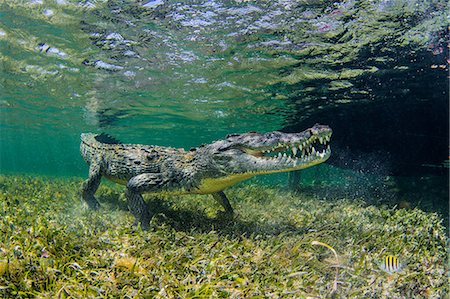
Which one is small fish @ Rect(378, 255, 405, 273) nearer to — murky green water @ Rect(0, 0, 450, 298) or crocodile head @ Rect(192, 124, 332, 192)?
murky green water @ Rect(0, 0, 450, 298)

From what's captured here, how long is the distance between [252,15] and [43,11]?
21.5 feet

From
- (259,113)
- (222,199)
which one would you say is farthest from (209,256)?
(259,113)

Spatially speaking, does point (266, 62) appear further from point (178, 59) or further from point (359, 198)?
point (359, 198)

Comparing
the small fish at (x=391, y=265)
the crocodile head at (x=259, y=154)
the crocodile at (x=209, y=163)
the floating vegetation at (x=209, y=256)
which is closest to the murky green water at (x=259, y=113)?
the floating vegetation at (x=209, y=256)

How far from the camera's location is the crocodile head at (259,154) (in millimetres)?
4359

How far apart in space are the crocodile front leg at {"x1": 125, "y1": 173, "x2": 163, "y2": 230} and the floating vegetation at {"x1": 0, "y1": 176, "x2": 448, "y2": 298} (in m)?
0.31

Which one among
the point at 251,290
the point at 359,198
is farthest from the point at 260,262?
the point at 359,198

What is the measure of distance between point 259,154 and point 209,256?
2059mm

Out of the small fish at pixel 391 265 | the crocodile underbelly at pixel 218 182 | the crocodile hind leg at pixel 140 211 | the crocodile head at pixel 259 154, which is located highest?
the crocodile head at pixel 259 154

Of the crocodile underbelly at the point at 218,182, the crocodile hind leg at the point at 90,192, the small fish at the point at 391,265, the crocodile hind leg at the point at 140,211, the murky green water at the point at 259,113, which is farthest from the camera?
the crocodile hind leg at the point at 90,192

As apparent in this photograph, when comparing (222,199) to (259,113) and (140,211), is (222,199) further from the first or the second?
(259,113)

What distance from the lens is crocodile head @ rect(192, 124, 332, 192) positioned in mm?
4359

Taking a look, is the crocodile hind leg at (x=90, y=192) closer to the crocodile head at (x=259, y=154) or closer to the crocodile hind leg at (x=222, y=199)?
the crocodile hind leg at (x=222, y=199)

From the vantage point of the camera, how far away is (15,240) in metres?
3.53
